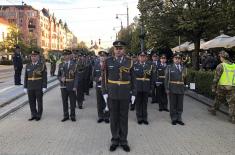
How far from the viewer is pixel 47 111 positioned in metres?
13.2

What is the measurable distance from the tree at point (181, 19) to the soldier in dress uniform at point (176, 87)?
35.0 ft

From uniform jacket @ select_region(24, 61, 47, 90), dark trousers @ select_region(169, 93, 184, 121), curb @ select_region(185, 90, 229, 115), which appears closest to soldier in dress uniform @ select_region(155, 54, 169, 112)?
curb @ select_region(185, 90, 229, 115)

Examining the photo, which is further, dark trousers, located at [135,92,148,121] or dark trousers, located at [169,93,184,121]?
dark trousers, located at [135,92,148,121]

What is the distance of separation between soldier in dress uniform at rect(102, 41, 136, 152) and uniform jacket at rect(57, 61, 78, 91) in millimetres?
3168

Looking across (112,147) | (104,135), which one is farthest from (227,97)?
(112,147)

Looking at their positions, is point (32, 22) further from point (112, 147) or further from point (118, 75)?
point (112, 147)

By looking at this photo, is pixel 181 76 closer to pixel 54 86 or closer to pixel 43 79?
pixel 43 79

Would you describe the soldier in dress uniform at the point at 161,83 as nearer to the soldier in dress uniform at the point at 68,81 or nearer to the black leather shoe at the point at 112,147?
the soldier in dress uniform at the point at 68,81

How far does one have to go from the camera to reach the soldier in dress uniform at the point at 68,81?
11.3 metres

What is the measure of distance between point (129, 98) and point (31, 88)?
165 inches

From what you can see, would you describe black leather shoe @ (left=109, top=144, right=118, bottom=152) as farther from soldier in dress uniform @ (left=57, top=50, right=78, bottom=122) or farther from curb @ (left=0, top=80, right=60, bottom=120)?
curb @ (left=0, top=80, right=60, bottom=120)

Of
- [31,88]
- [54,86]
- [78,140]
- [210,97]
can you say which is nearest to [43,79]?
[31,88]

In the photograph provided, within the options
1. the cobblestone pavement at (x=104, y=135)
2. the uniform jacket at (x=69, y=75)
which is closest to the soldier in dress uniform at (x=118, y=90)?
the cobblestone pavement at (x=104, y=135)

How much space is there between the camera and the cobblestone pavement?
791 cm
